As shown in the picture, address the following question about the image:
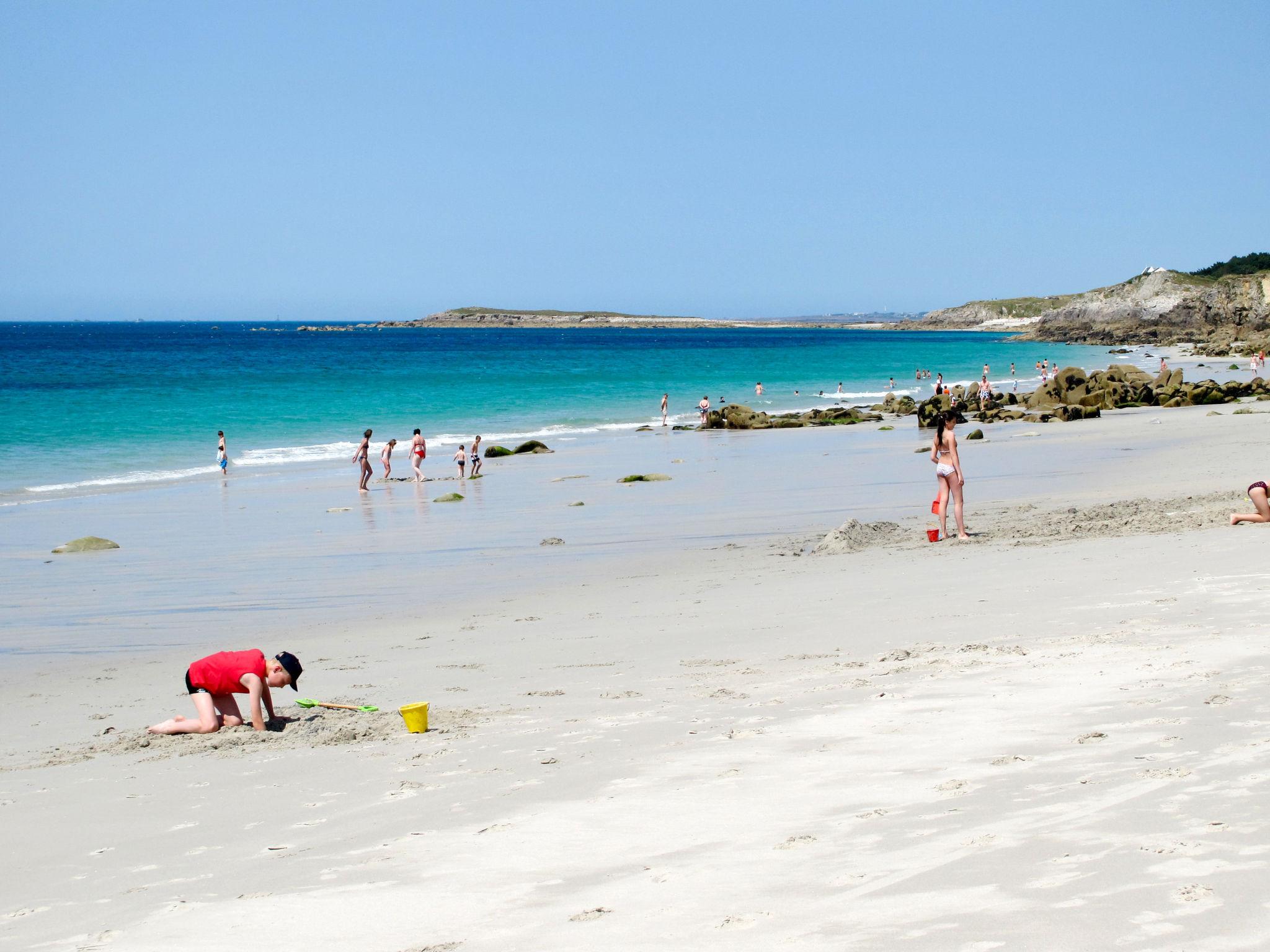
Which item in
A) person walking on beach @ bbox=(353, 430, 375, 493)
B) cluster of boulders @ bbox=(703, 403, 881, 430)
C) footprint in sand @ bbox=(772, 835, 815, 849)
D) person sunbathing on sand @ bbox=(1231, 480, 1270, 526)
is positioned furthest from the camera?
cluster of boulders @ bbox=(703, 403, 881, 430)

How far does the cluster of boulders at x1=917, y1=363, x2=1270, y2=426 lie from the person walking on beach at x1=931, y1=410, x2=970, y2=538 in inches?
802

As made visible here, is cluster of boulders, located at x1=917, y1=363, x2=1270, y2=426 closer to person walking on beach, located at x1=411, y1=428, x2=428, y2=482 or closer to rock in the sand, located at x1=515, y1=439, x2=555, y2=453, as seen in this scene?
rock in the sand, located at x1=515, y1=439, x2=555, y2=453

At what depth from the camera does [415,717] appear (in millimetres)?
6492

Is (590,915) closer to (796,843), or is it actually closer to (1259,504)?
(796,843)

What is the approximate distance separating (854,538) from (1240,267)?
11368cm

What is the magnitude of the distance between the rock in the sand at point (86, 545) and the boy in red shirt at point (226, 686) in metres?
9.69

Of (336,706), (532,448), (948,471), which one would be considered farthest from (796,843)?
(532,448)

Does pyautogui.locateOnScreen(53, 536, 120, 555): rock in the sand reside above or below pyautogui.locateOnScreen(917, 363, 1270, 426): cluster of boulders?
below

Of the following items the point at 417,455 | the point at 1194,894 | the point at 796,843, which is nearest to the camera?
the point at 1194,894

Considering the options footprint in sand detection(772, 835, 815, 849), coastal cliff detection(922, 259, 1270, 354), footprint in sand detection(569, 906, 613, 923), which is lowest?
footprint in sand detection(569, 906, 613, 923)

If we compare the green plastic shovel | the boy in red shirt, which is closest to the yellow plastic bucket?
the green plastic shovel

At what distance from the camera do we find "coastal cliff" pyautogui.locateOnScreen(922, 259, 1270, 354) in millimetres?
88500

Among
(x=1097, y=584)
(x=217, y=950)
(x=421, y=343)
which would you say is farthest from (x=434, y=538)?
(x=421, y=343)

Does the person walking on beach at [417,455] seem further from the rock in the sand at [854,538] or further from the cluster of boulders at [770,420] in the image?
the cluster of boulders at [770,420]
